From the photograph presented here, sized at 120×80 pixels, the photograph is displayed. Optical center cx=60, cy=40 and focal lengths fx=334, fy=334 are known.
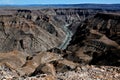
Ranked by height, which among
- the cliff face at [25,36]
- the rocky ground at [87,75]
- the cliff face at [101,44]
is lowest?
the cliff face at [25,36]

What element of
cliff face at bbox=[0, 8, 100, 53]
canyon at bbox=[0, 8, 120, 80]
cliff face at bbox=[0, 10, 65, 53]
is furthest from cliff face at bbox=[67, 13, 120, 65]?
cliff face at bbox=[0, 10, 65, 53]

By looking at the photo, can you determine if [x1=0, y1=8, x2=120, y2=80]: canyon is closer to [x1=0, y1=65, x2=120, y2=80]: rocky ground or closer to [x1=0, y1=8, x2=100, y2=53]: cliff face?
[x1=0, y1=8, x2=100, y2=53]: cliff face

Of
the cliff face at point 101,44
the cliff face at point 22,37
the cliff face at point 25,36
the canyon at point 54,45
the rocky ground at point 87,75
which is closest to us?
the rocky ground at point 87,75

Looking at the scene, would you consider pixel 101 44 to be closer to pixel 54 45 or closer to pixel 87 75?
pixel 54 45

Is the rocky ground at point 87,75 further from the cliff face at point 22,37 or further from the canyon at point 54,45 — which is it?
the cliff face at point 22,37

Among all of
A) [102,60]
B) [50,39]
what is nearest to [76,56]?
[102,60]

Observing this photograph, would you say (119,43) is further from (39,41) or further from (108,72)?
(108,72)

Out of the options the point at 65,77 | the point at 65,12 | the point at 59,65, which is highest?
the point at 65,77

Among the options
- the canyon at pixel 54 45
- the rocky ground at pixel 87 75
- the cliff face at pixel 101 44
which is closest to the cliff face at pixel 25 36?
the canyon at pixel 54 45
